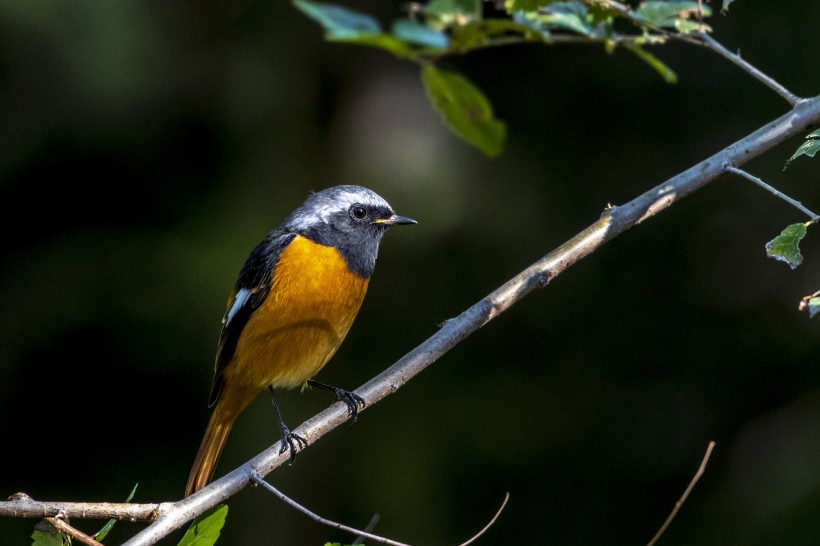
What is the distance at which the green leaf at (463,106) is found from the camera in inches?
119

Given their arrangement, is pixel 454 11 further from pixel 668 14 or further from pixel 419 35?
pixel 668 14

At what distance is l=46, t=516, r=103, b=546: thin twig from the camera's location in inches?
89.9

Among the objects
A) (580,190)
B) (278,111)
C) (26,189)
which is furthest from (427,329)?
(26,189)

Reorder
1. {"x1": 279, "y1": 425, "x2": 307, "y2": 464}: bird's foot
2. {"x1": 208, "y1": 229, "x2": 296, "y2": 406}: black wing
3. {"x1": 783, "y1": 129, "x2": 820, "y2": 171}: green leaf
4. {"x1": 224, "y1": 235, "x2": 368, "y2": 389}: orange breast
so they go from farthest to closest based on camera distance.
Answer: {"x1": 208, "y1": 229, "x2": 296, "y2": 406}: black wing, {"x1": 224, "y1": 235, "x2": 368, "y2": 389}: orange breast, {"x1": 279, "y1": 425, "x2": 307, "y2": 464}: bird's foot, {"x1": 783, "y1": 129, "x2": 820, "y2": 171}: green leaf

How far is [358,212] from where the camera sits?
439 centimetres

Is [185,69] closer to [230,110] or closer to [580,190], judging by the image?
[230,110]

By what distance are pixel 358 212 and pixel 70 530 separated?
92.0 inches

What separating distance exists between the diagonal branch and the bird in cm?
92

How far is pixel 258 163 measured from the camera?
246 inches

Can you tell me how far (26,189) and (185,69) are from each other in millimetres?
1333

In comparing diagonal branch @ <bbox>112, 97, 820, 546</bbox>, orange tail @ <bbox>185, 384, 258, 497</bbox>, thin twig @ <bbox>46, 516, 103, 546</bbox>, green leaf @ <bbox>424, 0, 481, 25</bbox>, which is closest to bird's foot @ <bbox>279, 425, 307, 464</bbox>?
diagonal branch @ <bbox>112, 97, 820, 546</bbox>

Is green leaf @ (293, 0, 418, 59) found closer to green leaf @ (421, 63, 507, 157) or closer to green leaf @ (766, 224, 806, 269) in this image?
green leaf @ (421, 63, 507, 157)

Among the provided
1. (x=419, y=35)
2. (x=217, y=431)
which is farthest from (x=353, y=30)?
(x=217, y=431)

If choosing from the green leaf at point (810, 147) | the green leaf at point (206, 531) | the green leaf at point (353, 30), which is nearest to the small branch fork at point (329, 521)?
the green leaf at point (206, 531)
